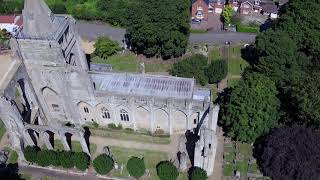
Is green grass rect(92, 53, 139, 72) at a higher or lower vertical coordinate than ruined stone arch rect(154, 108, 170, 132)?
higher

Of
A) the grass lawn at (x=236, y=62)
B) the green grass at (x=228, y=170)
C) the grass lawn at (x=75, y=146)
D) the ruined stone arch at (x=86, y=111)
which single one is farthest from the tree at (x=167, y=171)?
the grass lawn at (x=236, y=62)

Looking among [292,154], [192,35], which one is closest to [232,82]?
[192,35]

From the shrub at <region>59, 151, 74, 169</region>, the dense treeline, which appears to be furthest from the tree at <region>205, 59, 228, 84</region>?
the shrub at <region>59, 151, 74, 169</region>

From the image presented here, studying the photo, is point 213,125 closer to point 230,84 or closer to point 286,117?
point 286,117

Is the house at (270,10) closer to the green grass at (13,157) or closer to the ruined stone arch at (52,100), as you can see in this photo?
the ruined stone arch at (52,100)

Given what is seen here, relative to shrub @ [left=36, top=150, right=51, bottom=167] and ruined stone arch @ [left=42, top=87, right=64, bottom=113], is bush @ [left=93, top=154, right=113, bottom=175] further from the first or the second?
ruined stone arch @ [left=42, top=87, right=64, bottom=113]

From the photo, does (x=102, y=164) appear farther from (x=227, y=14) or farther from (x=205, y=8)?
(x=205, y=8)

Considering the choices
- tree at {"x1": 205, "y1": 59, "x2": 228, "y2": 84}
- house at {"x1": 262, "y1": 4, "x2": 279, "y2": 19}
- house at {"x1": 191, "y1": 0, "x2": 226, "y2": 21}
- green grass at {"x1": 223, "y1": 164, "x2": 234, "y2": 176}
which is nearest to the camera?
green grass at {"x1": 223, "y1": 164, "x2": 234, "y2": 176}
